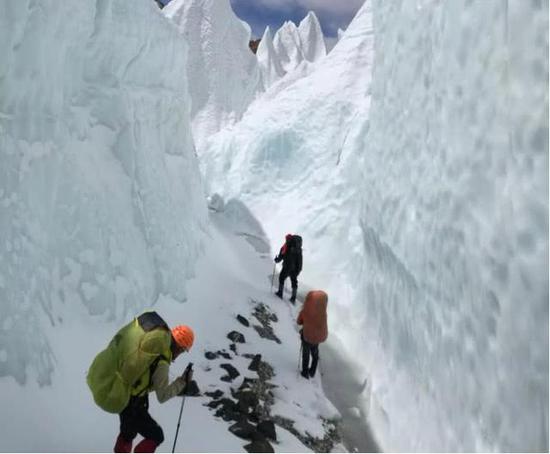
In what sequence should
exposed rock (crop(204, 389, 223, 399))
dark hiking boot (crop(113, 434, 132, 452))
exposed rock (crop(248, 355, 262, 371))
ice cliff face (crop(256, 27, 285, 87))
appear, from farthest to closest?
1. ice cliff face (crop(256, 27, 285, 87))
2. exposed rock (crop(248, 355, 262, 371))
3. exposed rock (crop(204, 389, 223, 399))
4. dark hiking boot (crop(113, 434, 132, 452))

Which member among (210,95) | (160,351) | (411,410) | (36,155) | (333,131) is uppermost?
(210,95)

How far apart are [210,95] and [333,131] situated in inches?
668

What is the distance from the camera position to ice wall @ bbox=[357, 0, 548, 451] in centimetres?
358

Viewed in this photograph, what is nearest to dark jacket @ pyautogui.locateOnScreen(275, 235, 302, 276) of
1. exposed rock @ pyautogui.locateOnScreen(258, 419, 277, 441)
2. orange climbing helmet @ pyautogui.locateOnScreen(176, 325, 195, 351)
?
exposed rock @ pyautogui.locateOnScreen(258, 419, 277, 441)

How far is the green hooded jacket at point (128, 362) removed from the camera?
3.64 m

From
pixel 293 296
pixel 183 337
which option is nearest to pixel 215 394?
pixel 183 337

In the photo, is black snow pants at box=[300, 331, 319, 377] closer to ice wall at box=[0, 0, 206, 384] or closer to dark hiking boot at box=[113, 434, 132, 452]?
ice wall at box=[0, 0, 206, 384]

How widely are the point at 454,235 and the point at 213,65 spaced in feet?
99.4

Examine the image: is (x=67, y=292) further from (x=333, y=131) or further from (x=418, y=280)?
(x=333, y=131)

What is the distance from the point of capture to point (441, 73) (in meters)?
5.89

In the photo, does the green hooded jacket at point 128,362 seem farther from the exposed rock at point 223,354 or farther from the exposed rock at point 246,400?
the exposed rock at point 223,354

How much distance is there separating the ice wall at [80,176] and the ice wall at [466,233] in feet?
12.3

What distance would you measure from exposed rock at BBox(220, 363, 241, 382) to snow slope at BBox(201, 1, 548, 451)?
2.07 metres

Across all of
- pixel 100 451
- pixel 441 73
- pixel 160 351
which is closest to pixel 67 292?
pixel 100 451
